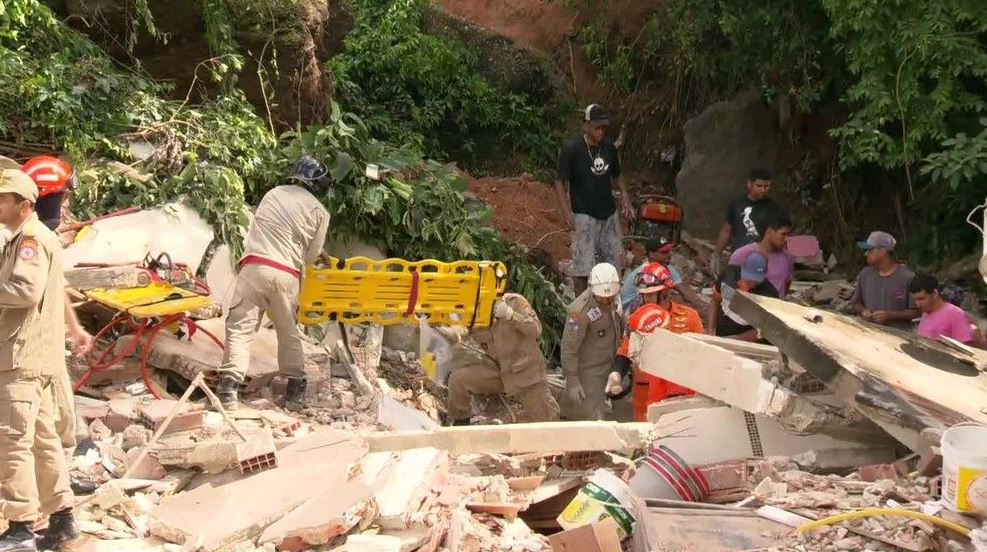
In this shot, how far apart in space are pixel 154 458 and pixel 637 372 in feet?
9.89

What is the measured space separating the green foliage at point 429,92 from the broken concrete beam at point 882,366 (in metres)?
9.26

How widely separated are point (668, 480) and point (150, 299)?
3.30 meters

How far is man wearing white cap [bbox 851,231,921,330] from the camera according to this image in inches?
309

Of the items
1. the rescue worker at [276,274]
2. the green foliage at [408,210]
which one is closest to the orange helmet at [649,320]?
the rescue worker at [276,274]

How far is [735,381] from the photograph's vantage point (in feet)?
18.9

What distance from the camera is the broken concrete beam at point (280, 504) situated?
15.6 ft

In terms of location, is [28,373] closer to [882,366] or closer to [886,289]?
[882,366]

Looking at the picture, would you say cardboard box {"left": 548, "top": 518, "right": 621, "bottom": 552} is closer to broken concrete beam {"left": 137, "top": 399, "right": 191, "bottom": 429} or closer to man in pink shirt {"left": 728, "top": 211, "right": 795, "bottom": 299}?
broken concrete beam {"left": 137, "top": 399, "right": 191, "bottom": 429}

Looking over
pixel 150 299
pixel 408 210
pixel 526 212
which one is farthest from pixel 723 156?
pixel 150 299

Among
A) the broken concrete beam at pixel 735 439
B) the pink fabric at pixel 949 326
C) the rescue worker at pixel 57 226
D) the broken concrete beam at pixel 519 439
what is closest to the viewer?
the rescue worker at pixel 57 226

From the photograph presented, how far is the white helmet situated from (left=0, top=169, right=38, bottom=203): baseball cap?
3860 millimetres

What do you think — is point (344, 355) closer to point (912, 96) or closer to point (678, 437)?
point (678, 437)

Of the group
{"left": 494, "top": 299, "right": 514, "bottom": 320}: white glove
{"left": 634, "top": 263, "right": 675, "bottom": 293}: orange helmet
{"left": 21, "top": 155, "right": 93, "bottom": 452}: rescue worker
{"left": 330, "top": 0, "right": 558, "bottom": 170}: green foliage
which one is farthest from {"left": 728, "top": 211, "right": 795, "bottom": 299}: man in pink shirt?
{"left": 330, "top": 0, "right": 558, "bottom": 170}: green foliage

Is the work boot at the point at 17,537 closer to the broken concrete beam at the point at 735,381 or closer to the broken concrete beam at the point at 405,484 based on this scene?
the broken concrete beam at the point at 405,484
